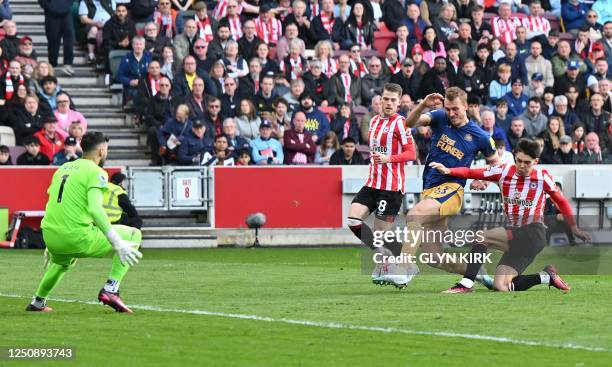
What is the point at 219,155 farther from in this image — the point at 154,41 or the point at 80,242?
the point at 80,242

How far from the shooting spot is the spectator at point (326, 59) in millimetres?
27281

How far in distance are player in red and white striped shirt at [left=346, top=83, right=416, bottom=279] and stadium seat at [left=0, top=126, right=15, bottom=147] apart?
10328mm

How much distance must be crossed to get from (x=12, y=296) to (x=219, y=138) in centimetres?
1106

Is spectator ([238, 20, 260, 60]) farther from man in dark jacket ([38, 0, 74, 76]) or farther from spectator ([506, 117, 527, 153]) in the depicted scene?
spectator ([506, 117, 527, 153])

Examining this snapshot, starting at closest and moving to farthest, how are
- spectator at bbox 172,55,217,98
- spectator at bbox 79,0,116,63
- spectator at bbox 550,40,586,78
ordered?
spectator at bbox 172,55,217,98 < spectator at bbox 79,0,116,63 < spectator at bbox 550,40,586,78

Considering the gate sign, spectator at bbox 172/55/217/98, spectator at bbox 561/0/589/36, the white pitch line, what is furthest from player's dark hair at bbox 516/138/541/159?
spectator at bbox 561/0/589/36

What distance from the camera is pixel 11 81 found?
2491cm

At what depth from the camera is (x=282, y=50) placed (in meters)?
27.6

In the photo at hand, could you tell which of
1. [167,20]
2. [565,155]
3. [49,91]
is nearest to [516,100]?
[565,155]

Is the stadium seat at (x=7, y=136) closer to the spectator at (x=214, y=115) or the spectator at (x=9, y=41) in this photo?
the spectator at (x=9, y=41)

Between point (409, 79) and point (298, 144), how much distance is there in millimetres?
3233

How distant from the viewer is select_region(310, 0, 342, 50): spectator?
28.5 m

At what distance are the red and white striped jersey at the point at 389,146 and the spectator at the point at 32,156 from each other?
9658 mm

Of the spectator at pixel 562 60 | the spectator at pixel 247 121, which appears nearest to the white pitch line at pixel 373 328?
the spectator at pixel 247 121
